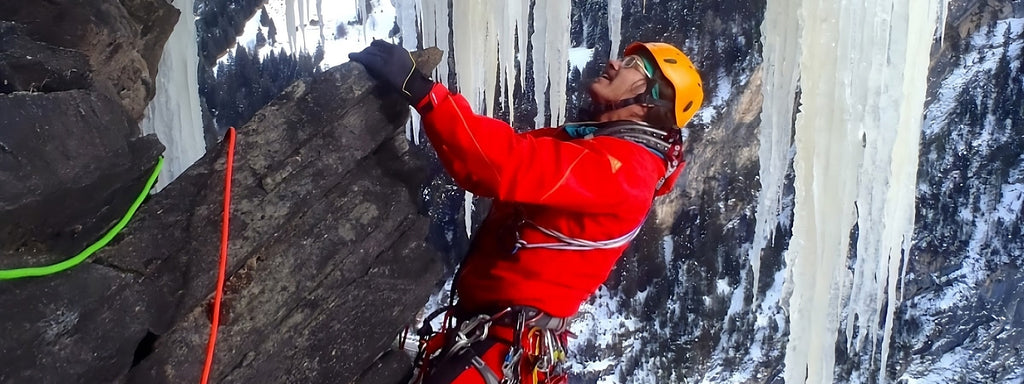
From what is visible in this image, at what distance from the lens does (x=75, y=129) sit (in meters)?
1.28

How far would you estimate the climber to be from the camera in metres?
1.57

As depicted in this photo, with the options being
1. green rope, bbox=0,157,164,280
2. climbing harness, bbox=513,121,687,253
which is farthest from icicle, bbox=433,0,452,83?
green rope, bbox=0,157,164,280

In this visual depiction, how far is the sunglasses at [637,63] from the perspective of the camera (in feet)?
6.46

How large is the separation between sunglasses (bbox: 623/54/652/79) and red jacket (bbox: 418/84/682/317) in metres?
0.30

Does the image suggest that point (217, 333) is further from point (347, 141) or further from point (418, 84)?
point (418, 84)

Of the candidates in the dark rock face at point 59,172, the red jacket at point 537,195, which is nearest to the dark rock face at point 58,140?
the dark rock face at point 59,172

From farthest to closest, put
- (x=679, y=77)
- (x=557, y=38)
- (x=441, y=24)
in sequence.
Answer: (x=441, y=24) < (x=557, y=38) < (x=679, y=77)

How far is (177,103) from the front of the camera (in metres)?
3.14

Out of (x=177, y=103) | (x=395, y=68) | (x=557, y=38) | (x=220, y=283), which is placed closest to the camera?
(x=220, y=283)

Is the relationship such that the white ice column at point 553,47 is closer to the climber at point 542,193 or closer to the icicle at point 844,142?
the icicle at point 844,142

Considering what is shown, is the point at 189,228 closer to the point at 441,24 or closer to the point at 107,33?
the point at 107,33

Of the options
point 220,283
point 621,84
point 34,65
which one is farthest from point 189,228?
point 621,84

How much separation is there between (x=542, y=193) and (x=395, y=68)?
0.50 m

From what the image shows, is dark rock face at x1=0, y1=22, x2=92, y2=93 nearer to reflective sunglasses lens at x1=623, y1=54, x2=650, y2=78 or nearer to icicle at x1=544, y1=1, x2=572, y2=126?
reflective sunglasses lens at x1=623, y1=54, x2=650, y2=78
